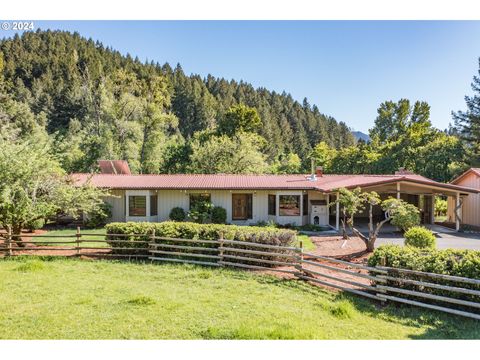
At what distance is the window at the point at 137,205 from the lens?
21.4m

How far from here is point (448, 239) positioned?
1694 centimetres

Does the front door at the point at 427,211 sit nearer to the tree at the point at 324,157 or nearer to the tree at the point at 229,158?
the tree at the point at 229,158

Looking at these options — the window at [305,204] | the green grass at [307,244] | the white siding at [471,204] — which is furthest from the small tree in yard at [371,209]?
the white siding at [471,204]

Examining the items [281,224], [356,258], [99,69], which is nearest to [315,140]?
[99,69]

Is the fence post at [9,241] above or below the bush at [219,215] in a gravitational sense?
below

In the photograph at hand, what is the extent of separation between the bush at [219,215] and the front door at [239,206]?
35.0 inches

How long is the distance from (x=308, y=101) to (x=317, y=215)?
82510 mm

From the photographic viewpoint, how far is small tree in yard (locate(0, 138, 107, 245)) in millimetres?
13461

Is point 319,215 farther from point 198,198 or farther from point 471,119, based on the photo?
point 471,119

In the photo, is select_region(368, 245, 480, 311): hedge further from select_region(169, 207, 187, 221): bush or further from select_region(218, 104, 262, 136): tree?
select_region(218, 104, 262, 136): tree

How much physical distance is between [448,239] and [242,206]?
11.4 meters

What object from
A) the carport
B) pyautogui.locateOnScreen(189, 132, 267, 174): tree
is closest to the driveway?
the carport

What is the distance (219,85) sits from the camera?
89750mm

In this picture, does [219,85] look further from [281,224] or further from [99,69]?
[281,224]
